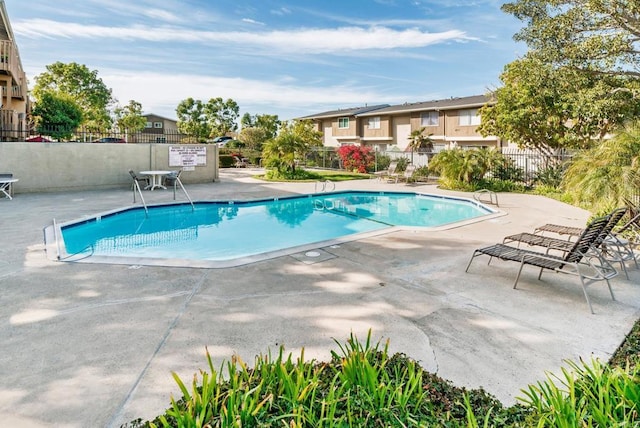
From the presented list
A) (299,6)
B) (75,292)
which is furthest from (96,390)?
(299,6)

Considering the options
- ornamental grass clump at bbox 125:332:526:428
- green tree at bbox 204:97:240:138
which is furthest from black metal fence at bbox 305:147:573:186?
green tree at bbox 204:97:240:138

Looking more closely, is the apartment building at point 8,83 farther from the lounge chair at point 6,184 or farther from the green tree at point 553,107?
the green tree at point 553,107

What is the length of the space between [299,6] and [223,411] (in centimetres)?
1831

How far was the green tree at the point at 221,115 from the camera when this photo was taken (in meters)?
54.3

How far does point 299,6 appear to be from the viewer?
17375mm

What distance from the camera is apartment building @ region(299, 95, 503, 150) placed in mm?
26964

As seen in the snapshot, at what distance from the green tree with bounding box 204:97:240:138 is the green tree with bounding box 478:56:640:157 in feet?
139

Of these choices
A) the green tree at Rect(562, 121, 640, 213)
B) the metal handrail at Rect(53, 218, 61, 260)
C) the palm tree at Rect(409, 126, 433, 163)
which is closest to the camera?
the metal handrail at Rect(53, 218, 61, 260)

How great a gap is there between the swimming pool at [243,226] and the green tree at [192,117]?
41.0 m

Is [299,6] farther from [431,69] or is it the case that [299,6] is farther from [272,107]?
[272,107]

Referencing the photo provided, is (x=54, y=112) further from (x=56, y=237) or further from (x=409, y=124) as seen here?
(x=409, y=124)

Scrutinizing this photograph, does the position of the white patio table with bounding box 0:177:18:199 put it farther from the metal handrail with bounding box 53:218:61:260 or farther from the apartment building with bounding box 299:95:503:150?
the apartment building with bounding box 299:95:503:150

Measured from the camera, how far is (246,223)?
1143 centimetres

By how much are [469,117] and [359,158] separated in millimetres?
8574
